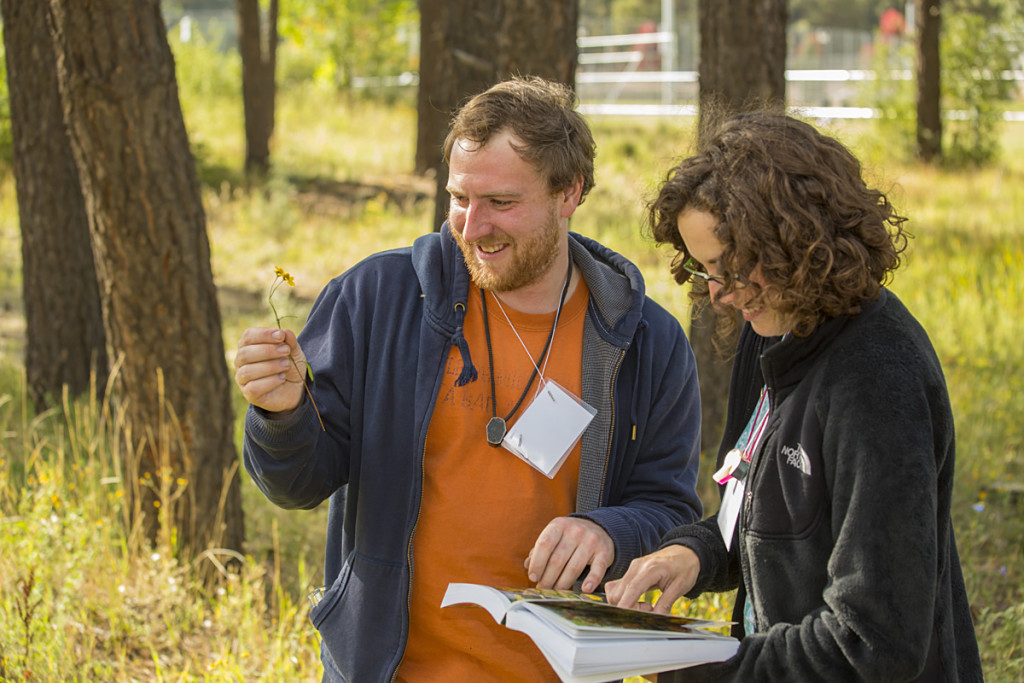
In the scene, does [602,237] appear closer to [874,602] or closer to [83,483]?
[83,483]

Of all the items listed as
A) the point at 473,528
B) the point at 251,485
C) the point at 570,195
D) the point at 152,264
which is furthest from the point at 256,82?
the point at 473,528

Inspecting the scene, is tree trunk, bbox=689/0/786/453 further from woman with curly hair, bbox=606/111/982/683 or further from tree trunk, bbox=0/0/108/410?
tree trunk, bbox=0/0/108/410

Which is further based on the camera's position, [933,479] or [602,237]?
[602,237]

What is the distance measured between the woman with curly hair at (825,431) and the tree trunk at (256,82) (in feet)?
45.0

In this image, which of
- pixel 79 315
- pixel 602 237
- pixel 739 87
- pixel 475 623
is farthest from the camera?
pixel 602 237

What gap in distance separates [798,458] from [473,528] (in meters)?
0.88

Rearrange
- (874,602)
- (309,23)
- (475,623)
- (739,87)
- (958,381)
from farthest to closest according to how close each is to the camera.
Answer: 1. (309,23)
2. (958,381)
3. (739,87)
4. (475,623)
5. (874,602)

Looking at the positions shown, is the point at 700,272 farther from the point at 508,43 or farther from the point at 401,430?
the point at 508,43

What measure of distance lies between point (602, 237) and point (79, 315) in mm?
5581

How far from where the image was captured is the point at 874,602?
135cm

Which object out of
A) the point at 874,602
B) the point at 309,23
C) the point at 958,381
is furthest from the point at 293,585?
the point at 309,23

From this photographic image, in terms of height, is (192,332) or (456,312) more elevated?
(456,312)

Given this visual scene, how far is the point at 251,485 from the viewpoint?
5113mm

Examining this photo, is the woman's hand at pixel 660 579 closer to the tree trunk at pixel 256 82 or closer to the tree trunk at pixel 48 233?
the tree trunk at pixel 48 233
